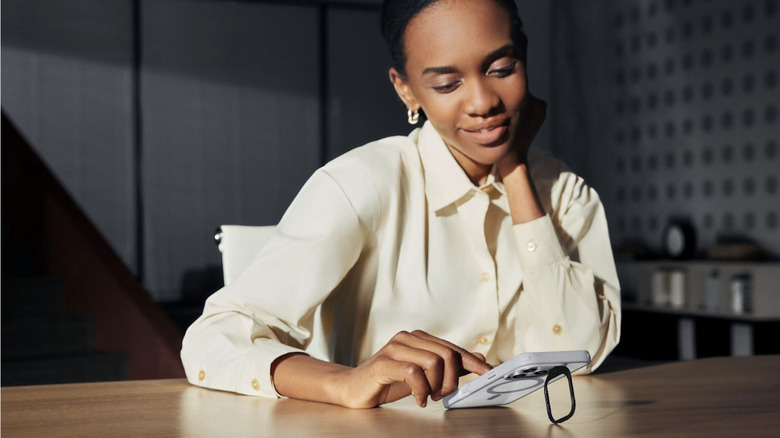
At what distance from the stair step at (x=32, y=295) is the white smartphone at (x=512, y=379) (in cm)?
354

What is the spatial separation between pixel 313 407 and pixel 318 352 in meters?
0.48

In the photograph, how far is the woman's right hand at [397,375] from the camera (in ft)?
2.94

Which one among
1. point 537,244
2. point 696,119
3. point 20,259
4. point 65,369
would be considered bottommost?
point 65,369

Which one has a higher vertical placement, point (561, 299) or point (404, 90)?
point (404, 90)

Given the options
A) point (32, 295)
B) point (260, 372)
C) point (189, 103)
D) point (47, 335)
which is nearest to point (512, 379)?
point (260, 372)

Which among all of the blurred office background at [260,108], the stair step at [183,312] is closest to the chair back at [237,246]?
the blurred office background at [260,108]

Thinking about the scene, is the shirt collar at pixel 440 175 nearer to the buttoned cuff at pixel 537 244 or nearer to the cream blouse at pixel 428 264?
the cream blouse at pixel 428 264

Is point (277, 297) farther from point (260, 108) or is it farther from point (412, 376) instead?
point (260, 108)

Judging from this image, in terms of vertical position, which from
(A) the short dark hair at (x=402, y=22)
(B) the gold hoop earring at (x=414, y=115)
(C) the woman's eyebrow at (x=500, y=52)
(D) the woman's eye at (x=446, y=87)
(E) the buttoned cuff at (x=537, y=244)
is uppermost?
(A) the short dark hair at (x=402, y=22)

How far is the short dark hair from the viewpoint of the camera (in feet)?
4.29

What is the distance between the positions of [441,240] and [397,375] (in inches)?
19.9

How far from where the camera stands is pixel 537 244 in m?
1.39

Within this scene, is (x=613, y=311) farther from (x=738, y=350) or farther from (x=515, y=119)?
(x=738, y=350)

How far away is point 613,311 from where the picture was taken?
1465 mm
